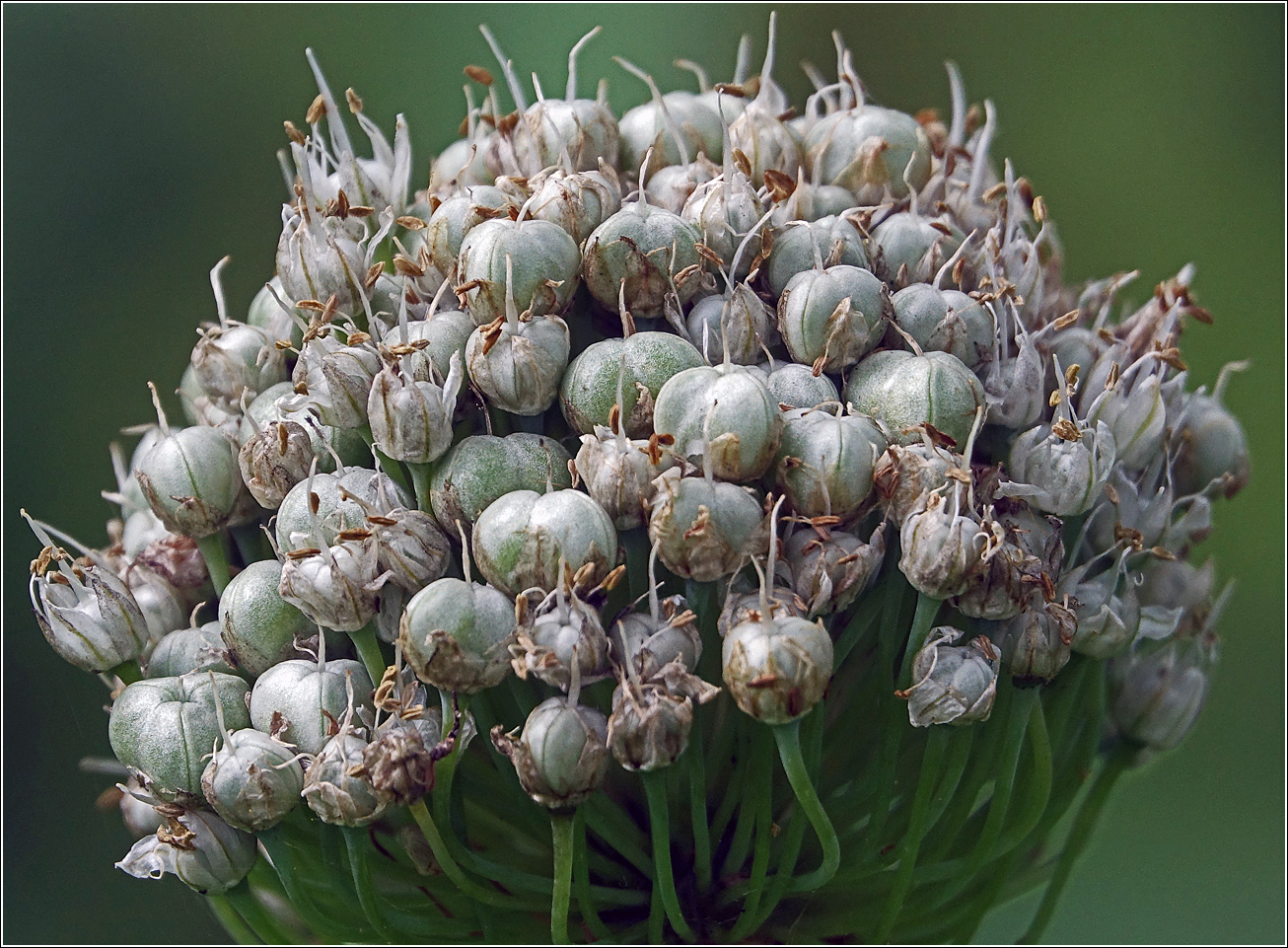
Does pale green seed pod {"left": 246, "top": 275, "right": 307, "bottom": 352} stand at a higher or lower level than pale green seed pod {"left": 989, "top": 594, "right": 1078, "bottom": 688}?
higher

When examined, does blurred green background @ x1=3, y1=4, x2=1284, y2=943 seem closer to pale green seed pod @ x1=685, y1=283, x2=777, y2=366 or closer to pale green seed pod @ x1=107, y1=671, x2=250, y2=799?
pale green seed pod @ x1=107, y1=671, x2=250, y2=799

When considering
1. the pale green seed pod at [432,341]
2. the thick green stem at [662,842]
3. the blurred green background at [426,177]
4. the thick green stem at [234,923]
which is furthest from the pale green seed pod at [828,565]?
the blurred green background at [426,177]

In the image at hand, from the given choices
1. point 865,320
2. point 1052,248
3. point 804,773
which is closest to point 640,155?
point 865,320

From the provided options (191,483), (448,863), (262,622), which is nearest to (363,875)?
(448,863)

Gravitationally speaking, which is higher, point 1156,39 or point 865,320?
point 1156,39

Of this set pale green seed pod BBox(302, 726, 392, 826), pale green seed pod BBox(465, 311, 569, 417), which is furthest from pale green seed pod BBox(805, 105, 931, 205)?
pale green seed pod BBox(302, 726, 392, 826)

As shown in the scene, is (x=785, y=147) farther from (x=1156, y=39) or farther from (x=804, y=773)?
(x=1156, y=39)

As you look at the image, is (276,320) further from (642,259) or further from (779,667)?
(779,667)
